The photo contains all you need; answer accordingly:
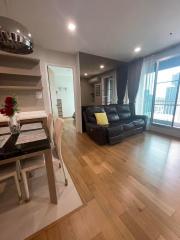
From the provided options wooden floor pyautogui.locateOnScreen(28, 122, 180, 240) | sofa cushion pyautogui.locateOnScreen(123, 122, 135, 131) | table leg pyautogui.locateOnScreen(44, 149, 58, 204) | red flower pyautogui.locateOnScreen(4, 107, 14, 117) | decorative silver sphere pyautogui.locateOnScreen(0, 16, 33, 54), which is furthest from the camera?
sofa cushion pyautogui.locateOnScreen(123, 122, 135, 131)

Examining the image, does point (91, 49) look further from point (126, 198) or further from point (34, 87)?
point (126, 198)

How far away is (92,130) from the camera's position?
3.18 meters

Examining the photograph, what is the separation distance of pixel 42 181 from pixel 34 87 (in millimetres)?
2170

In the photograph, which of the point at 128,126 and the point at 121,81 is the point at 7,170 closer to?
the point at 128,126

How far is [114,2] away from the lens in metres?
1.67

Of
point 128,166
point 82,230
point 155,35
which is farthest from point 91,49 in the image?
point 82,230

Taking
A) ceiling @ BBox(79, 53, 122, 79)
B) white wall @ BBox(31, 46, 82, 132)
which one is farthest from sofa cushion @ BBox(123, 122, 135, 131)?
ceiling @ BBox(79, 53, 122, 79)

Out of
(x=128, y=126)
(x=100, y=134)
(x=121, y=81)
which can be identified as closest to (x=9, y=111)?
(x=100, y=134)

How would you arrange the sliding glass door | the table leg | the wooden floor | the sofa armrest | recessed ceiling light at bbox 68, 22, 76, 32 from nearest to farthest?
the wooden floor → the table leg → recessed ceiling light at bbox 68, 22, 76, 32 → the sofa armrest → the sliding glass door

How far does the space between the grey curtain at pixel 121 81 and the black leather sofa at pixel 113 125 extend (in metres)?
0.70

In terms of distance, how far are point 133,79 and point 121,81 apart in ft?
1.78

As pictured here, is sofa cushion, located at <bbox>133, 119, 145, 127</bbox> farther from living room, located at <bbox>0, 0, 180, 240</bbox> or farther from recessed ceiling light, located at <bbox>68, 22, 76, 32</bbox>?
recessed ceiling light, located at <bbox>68, 22, 76, 32</bbox>

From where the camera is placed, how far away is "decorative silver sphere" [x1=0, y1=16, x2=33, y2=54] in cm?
93

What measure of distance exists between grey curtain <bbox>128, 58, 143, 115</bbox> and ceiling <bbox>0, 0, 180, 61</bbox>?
0.96 meters
